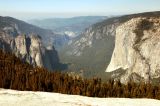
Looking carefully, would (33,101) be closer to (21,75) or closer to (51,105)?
(51,105)

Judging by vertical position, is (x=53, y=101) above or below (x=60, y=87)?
above

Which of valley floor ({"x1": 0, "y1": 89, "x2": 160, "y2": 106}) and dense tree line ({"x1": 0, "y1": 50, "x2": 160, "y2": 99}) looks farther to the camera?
dense tree line ({"x1": 0, "y1": 50, "x2": 160, "y2": 99})

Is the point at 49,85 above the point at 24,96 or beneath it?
beneath

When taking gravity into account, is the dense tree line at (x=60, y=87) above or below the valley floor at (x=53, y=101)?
below

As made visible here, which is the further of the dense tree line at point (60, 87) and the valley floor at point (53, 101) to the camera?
the dense tree line at point (60, 87)

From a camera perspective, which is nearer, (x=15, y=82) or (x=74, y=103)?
(x=74, y=103)

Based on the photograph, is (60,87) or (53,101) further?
(60,87)

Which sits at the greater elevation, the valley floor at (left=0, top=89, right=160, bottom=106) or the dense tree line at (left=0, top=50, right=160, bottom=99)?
the valley floor at (left=0, top=89, right=160, bottom=106)

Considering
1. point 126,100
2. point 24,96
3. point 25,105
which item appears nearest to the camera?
point 25,105

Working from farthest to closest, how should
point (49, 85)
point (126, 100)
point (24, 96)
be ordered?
point (49, 85), point (126, 100), point (24, 96)

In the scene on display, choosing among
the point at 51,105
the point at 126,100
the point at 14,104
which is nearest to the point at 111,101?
the point at 126,100
